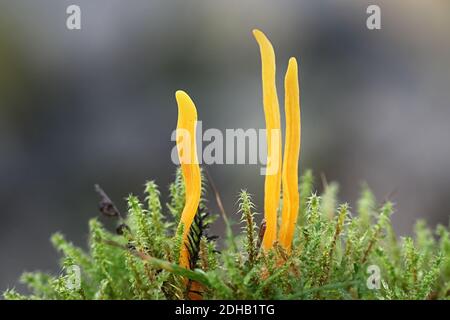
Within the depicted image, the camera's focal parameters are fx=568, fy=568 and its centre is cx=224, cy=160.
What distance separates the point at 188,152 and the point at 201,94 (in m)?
1.55

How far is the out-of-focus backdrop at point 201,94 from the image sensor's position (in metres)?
2.01

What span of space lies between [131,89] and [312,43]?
695 mm

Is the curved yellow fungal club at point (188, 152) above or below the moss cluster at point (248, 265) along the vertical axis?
above

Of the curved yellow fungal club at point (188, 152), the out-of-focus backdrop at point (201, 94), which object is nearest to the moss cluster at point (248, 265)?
the curved yellow fungal club at point (188, 152)

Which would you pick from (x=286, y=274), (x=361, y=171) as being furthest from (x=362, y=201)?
(x=361, y=171)

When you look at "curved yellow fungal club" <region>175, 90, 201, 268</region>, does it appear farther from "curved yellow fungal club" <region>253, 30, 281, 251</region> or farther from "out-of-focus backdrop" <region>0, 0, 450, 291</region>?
"out-of-focus backdrop" <region>0, 0, 450, 291</region>

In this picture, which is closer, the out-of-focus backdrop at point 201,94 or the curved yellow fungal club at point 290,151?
the curved yellow fungal club at point 290,151

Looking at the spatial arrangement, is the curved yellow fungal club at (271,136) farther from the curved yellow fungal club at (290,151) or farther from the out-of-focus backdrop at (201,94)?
the out-of-focus backdrop at (201,94)

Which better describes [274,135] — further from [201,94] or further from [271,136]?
[201,94]

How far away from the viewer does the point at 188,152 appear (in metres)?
0.55

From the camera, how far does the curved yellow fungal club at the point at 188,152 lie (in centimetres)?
54

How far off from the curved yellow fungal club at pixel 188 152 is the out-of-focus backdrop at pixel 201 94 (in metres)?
1.42

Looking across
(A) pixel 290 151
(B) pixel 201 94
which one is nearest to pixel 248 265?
(A) pixel 290 151
